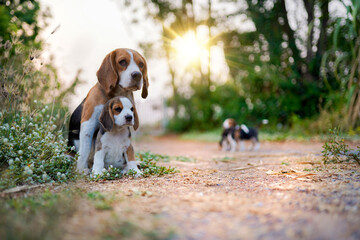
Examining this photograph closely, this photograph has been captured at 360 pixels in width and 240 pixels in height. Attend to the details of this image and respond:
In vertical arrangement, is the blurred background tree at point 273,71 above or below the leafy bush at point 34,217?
above

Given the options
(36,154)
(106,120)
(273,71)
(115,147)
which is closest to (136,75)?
(106,120)

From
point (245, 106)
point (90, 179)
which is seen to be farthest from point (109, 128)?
point (245, 106)

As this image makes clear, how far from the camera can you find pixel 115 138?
3986 mm

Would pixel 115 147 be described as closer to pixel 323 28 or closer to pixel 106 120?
pixel 106 120

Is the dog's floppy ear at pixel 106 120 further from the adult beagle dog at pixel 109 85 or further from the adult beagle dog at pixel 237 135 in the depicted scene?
the adult beagle dog at pixel 237 135

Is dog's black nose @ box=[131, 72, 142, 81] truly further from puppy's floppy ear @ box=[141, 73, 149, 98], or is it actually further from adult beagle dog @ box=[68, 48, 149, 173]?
puppy's floppy ear @ box=[141, 73, 149, 98]

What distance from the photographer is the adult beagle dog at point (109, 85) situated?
3932mm

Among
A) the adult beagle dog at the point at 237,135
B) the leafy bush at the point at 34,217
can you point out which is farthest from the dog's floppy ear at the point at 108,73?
the adult beagle dog at the point at 237,135

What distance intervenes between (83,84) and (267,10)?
10595 mm

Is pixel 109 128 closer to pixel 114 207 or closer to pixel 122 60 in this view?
pixel 122 60

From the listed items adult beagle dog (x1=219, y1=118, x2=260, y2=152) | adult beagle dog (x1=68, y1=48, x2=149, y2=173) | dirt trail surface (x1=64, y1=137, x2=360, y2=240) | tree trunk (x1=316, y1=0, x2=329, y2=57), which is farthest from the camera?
tree trunk (x1=316, y1=0, x2=329, y2=57)

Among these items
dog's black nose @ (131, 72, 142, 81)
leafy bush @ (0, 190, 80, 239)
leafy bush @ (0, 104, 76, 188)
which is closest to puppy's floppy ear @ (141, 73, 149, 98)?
dog's black nose @ (131, 72, 142, 81)

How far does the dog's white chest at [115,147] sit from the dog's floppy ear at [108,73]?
0.58m

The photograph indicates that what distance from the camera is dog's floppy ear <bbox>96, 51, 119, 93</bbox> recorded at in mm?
3939
